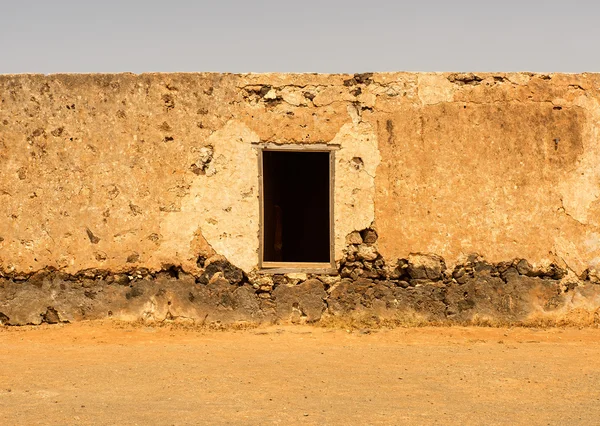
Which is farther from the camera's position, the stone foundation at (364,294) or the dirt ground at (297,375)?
the stone foundation at (364,294)

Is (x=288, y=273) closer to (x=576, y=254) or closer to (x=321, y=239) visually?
(x=576, y=254)

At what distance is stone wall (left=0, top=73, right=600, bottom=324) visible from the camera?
7949 millimetres

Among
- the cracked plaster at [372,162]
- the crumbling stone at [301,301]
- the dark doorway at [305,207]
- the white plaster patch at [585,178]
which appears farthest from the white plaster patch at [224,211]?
the dark doorway at [305,207]

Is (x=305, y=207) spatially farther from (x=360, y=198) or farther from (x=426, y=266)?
(x=426, y=266)

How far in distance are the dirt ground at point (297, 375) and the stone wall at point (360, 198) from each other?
347 millimetres

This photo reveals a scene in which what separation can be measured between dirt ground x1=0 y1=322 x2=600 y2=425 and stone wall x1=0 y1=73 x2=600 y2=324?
0.35 metres

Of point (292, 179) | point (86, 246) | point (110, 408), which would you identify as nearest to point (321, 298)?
point (86, 246)

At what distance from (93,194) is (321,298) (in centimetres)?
236

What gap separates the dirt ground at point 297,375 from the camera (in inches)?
198

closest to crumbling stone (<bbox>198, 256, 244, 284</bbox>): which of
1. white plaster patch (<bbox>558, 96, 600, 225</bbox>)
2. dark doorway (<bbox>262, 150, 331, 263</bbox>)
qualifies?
white plaster patch (<bbox>558, 96, 600, 225</bbox>)

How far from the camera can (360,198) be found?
314 inches

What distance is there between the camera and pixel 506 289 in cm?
794

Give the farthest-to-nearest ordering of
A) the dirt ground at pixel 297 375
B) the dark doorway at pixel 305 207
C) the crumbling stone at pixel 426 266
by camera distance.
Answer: the dark doorway at pixel 305 207 < the crumbling stone at pixel 426 266 < the dirt ground at pixel 297 375

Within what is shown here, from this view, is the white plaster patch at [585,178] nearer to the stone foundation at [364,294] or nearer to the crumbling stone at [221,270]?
the stone foundation at [364,294]
